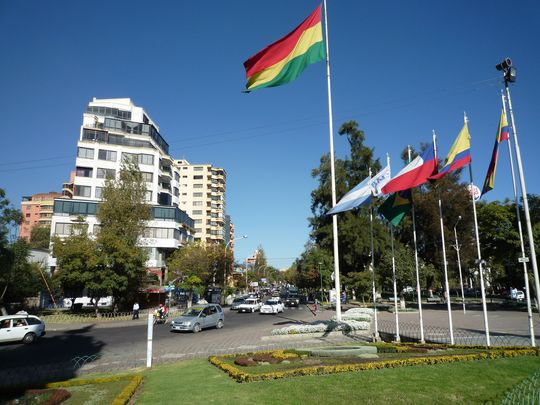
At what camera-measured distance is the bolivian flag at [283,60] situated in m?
15.5

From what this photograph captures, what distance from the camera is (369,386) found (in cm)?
845

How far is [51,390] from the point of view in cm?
941

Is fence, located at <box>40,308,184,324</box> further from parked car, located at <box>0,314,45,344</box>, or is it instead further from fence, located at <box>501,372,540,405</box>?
fence, located at <box>501,372,540,405</box>

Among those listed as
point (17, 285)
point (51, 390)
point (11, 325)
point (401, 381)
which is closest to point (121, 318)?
point (17, 285)

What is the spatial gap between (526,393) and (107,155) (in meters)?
59.2

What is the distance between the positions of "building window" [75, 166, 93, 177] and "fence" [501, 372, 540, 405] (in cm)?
5811

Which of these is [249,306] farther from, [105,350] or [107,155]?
[107,155]

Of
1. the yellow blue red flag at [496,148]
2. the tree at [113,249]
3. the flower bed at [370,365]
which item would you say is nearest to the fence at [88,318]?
the tree at [113,249]

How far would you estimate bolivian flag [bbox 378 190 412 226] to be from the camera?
56.1 feet

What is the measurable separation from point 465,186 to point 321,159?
18.2m

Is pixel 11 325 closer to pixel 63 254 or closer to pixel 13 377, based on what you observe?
pixel 13 377

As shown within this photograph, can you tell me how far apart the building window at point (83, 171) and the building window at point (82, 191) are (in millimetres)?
1823

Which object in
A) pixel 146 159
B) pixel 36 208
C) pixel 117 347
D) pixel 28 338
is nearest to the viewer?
pixel 117 347

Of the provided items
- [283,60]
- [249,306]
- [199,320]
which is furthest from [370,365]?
[249,306]
